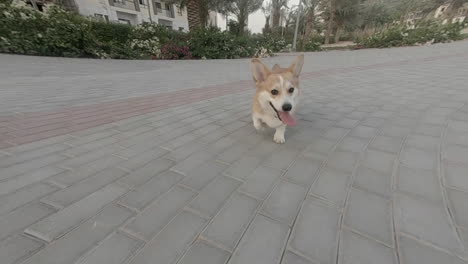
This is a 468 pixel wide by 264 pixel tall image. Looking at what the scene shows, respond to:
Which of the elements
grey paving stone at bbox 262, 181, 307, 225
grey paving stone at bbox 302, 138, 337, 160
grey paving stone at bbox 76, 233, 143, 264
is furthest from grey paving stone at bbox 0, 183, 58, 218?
grey paving stone at bbox 302, 138, 337, 160

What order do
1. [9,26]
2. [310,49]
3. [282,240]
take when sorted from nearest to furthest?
[282,240] → [9,26] → [310,49]

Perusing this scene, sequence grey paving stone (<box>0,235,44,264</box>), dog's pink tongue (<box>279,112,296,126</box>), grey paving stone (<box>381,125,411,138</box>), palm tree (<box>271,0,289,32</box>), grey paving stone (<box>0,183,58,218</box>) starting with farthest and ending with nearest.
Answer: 1. palm tree (<box>271,0,289,32</box>)
2. grey paving stone (<box>381,125,411,138</box>)
3. dog's pink tongue (<box>279,112,296,126</box>)
4. grey paving stone (<box>0,183,58,218</box>)
5. grey paving stone (<box>0,235,44,264</box>)

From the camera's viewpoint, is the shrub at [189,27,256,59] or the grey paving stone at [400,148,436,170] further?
the shrub at [189,27,256,59]

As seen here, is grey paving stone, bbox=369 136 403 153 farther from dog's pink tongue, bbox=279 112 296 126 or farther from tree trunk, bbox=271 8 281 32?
tree trunk, bbox=271 8 281 32

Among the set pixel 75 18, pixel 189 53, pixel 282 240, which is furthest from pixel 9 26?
pixel 282 240

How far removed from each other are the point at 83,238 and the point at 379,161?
261 cm

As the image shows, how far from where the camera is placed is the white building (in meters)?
21.0

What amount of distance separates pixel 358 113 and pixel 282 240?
303 cm

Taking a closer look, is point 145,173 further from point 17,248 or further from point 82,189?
point 17,248

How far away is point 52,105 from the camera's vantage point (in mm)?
3562

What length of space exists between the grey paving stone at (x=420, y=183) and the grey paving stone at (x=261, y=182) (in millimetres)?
1042

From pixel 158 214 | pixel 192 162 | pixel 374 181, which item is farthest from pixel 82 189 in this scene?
pixel 374 181

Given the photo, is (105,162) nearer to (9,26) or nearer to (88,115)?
(88,115)

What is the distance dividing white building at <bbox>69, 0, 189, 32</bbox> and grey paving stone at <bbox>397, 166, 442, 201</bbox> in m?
25.0
